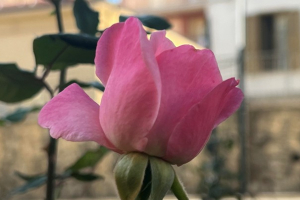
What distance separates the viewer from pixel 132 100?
0.21 meters

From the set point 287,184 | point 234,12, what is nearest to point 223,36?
point 234,12

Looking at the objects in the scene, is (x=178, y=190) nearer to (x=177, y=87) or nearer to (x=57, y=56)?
(x=177, y=87)

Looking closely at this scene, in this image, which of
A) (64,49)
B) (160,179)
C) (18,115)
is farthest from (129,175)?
(18,115)

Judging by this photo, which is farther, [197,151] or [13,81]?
[13,81]

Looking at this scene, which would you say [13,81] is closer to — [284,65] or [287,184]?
[287,184]

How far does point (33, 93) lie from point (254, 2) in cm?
629

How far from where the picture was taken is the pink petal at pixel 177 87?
0.22 m

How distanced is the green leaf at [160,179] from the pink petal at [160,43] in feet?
0.17

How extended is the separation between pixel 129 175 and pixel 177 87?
0.04 metres

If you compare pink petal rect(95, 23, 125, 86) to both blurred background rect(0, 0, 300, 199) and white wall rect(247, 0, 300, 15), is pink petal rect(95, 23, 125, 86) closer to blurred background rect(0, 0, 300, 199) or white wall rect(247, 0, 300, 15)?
blurred background rect(0, 0, 300, 199)

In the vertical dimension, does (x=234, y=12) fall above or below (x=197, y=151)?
below

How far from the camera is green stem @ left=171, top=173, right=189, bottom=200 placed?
22cm

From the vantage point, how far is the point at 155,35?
233mm

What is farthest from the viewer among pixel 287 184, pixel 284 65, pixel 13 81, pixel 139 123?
pixel 284 65
